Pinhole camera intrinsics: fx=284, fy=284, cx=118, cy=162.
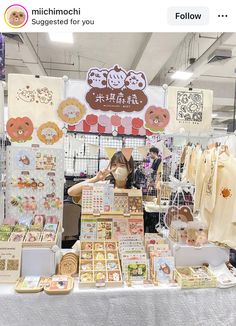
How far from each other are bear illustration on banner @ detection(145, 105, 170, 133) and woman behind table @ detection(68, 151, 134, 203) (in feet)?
1.18

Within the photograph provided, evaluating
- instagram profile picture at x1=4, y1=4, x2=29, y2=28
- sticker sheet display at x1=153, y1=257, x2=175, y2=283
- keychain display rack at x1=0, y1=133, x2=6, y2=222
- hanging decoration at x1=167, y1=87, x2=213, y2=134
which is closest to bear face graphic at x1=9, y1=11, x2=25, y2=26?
instagram profile picture at x1=4, y1=4, x2=29, y2=28

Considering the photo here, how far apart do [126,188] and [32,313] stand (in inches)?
49.2

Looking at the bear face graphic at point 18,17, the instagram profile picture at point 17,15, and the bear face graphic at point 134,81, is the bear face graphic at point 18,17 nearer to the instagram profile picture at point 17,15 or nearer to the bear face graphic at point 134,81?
the instagram profile picture at point 17,15

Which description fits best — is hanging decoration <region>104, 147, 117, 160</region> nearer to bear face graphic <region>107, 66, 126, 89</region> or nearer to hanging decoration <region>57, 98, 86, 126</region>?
hanging decoration <region>57, 98, 86, 126</region>

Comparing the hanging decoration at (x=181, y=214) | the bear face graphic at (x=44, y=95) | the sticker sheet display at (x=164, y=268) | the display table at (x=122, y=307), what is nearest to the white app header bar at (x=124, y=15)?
the bear face graphic at (x=44, y=95)

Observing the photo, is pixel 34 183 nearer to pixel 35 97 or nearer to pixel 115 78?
pixel 35 97

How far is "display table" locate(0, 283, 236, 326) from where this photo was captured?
181 centimetres

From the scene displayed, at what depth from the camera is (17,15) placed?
81.7 inches

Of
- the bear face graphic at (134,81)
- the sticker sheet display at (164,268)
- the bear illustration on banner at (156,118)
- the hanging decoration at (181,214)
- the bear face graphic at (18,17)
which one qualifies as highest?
the bear face graphic at (18,17)

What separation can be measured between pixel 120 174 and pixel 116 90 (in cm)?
73

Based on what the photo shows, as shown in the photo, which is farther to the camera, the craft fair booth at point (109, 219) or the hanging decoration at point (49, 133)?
the hanging decoration at point (49, 133)

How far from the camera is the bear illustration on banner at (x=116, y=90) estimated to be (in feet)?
7.79

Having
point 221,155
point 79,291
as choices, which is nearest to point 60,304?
point 79,291

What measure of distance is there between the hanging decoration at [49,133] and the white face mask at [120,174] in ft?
1.91
